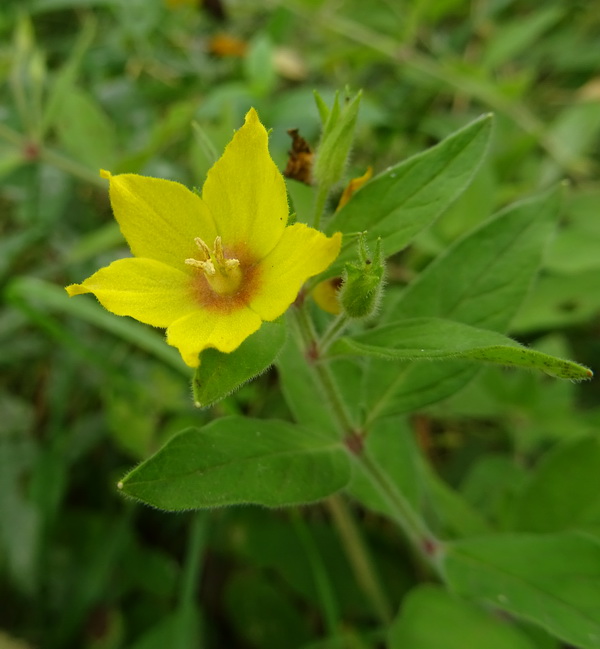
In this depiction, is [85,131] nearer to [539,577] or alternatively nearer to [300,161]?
[300,161]

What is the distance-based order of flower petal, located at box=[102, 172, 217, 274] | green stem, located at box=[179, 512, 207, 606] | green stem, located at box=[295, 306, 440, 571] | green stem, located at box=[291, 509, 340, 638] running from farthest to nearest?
green stem, located at box=[179, 512, 207, 606] → green stem, located at box=[291, 509, 340, 638] → green stem, located at box=[295, 306, 440, 571] → flower petal, located at box=[102, 172, 217, 274]

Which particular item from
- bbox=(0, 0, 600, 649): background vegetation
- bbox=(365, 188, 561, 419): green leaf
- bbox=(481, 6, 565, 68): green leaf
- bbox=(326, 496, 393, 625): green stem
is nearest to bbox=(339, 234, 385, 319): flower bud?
bbox=(365, 188, 561, 419): green leaf

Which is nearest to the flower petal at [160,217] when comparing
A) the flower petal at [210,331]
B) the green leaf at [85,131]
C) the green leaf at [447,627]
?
the flower petal at [210,331]

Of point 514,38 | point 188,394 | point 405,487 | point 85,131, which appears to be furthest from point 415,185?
point 514,38

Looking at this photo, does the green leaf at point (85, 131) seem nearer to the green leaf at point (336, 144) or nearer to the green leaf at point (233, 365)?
the green leaf at point (336, 144)

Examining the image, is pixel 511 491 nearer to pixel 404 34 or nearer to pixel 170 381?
pixel 170 381

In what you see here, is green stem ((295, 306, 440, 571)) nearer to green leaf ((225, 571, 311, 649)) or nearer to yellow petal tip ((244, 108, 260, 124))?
yellow petal tip ((244, 108, 260, 124))
